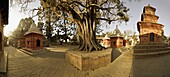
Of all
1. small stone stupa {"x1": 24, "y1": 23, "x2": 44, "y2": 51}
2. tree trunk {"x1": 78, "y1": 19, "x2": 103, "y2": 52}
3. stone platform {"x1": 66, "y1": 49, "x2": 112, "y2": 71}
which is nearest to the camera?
stone platform {"x1": 66, "y1": 49, "x2": 112, "y2": 71}

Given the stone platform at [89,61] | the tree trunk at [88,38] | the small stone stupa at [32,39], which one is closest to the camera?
the stone platform at [89,61]

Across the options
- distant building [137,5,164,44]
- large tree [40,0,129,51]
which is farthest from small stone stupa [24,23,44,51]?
distant building [137,5,164,44]

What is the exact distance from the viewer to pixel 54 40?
4497cm

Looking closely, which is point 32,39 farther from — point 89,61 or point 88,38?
point 89,61

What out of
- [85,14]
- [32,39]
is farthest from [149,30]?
[32,39]

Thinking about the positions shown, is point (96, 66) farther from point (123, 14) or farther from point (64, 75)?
point (123, 14)

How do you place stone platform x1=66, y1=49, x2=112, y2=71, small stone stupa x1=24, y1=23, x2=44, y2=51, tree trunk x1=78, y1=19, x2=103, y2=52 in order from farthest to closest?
small stone stupa x1=24, y1=23, x2=44, y2=51 < tree trunk x1=78, y1=19, x2=103, y2=52 < stone platform x1=66, y1=49, x2=112, y2=71

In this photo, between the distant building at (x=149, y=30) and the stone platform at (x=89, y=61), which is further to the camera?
the distant building at (x=149, y=30)

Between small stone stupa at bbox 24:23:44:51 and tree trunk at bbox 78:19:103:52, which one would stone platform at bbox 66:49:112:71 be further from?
small stone stupa at bbox 24:23:44:51

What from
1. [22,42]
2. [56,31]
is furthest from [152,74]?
[56,31]

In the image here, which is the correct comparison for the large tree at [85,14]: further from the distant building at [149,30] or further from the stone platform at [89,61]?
the distant building at [149,30]

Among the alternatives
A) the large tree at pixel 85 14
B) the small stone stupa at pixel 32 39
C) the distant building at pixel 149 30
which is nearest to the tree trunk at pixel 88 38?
the large tree at pixel 85 14

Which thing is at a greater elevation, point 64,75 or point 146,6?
point 146,6

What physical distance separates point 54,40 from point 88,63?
120 feet
